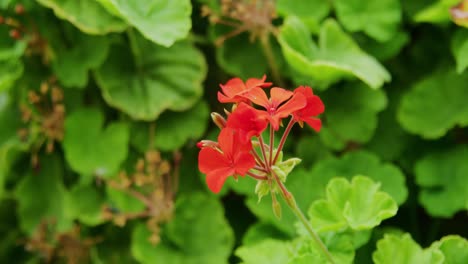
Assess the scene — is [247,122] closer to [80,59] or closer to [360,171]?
[360,171]

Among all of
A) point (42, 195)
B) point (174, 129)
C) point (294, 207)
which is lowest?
point (42, 195)

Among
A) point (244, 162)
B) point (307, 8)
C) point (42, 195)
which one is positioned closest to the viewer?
point (244, 162)

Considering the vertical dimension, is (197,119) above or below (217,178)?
below

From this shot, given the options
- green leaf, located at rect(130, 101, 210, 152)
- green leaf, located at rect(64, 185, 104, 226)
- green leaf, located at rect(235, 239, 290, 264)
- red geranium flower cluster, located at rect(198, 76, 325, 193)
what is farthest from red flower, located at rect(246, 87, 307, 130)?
green leaf, located at rect(64, 185, 104, 226)

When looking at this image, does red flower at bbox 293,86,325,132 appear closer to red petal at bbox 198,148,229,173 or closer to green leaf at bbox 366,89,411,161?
red petal at bbox 198,148,229,173

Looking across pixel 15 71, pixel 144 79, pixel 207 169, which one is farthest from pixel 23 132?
pixel 207 169

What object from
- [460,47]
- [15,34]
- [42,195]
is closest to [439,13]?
[460,47]

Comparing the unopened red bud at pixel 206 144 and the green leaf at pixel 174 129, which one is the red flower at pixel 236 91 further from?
the green leaf at pixel 174 129
